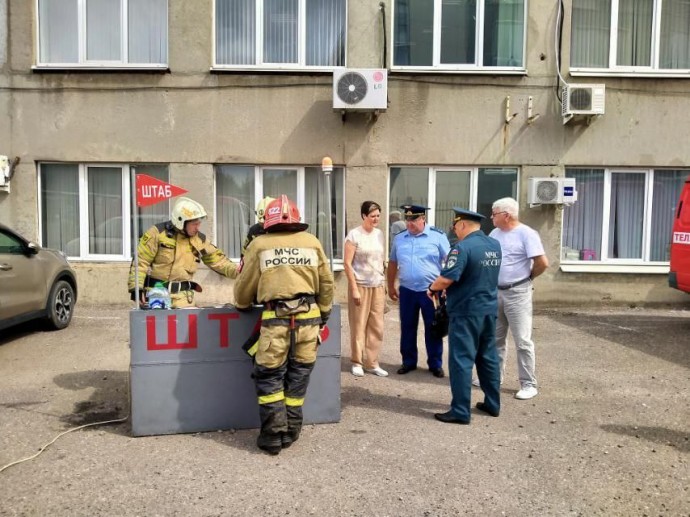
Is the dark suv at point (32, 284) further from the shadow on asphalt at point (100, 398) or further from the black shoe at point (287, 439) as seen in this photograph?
the black shoe at point (287, 439)

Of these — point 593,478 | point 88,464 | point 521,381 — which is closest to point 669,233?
point 521,381

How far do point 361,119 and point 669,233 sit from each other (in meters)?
5.86

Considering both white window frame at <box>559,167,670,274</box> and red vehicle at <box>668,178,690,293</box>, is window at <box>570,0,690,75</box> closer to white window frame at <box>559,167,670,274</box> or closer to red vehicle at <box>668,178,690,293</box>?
white window frame at <box>559,167,670,274</box>

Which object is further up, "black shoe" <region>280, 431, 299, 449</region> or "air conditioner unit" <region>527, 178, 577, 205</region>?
"air conditioner unit" <region>527, 178, 577, 205</region>

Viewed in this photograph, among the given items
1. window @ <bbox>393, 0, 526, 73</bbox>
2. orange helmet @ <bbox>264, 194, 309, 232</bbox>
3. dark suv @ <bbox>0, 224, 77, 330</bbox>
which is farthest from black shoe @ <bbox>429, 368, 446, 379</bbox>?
window @ <bbox>393, 0, 526, 73</bbox>

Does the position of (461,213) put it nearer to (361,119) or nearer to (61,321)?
(361,119)

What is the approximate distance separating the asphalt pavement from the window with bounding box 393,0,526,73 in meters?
5.73

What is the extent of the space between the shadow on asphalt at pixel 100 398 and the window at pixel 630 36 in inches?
345

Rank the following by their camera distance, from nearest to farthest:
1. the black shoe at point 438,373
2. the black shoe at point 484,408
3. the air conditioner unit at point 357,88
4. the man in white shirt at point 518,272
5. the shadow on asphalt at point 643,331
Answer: the black shoe at point 484,408 < the man in white shirt at point 518,272 < the black shoe at point 438,373 < the shadow on asphalt at point 643,331 < the air conditioner unit at point 357,88

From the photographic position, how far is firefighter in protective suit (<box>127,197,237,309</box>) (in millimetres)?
4883

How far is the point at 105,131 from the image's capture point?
943 centimetres

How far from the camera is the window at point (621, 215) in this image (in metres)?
9.94

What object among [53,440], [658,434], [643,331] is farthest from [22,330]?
[643,331]

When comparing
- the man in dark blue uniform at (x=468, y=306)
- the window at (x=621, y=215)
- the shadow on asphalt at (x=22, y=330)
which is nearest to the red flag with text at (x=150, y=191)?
the man in dark blue uniform at (x=468, y=306)
